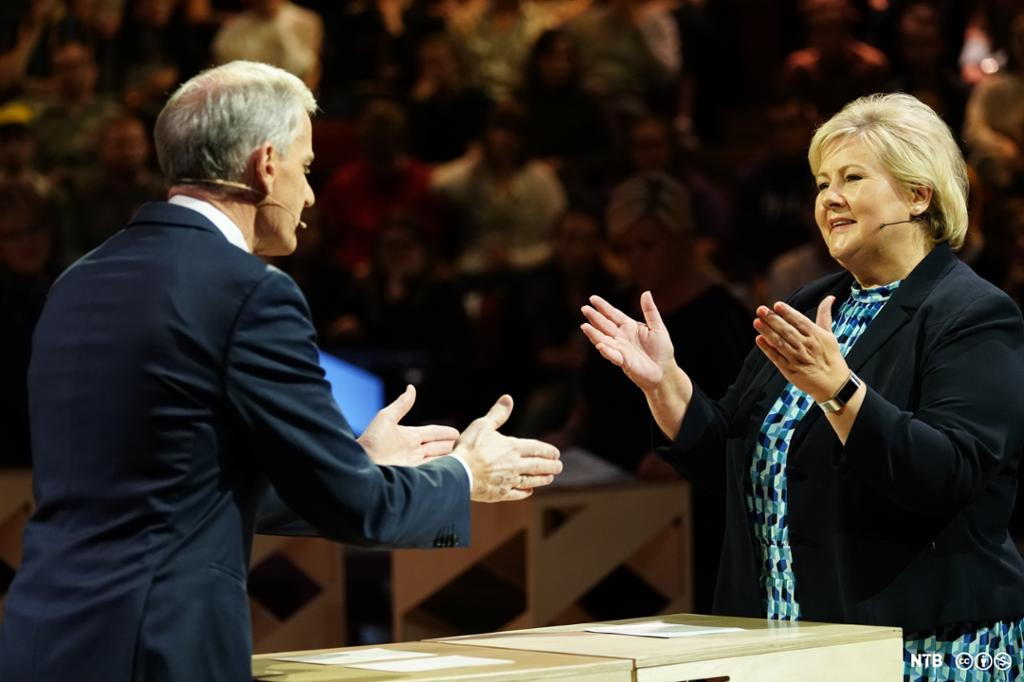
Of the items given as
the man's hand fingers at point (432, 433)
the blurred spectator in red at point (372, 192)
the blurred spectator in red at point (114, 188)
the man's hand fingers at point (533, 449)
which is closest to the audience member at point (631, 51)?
the blurred spectator in red at point (372, 192)

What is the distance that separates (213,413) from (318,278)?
228 inches

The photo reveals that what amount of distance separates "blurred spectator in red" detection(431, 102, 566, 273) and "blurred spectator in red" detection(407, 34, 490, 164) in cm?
83

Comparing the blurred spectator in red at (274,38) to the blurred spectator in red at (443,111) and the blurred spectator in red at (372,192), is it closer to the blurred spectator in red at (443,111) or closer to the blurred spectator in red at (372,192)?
the blurred spectator in red at (443,111)

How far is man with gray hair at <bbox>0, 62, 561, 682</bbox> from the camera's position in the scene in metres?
2.13

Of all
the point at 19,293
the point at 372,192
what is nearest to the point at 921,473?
the point at 19,293

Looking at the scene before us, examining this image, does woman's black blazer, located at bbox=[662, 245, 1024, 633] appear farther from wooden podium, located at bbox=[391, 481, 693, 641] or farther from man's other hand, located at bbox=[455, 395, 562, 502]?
wooden podium, located at bbox=[391, 481, 693, 641]

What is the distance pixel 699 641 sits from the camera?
2535mm

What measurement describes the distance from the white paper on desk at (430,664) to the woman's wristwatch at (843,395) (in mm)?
690

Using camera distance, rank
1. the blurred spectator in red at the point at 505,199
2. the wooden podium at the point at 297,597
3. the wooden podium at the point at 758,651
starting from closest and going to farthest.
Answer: the wooden podium at the point at 758,651, the wooden podium at the point at 297,597, the blurred spectator in red at the point at 505,199

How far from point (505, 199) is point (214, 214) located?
6.36m

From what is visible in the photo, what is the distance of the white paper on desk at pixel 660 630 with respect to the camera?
8.73 feet

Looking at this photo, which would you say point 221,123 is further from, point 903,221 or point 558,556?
point 558,556

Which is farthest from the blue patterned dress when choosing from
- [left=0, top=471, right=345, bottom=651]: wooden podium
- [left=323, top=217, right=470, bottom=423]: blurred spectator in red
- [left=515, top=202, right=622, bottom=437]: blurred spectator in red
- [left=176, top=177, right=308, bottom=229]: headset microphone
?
[left=323, top=217, right=470, bottom=423]: blurred spectator in red

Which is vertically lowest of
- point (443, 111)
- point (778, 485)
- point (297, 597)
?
point (297, 597)
